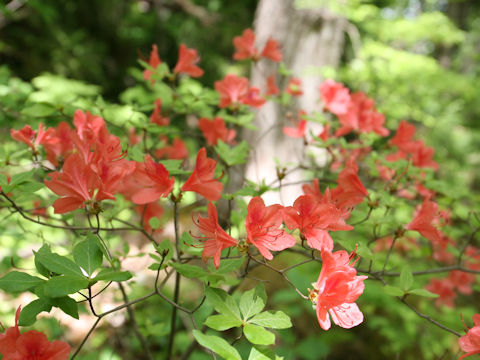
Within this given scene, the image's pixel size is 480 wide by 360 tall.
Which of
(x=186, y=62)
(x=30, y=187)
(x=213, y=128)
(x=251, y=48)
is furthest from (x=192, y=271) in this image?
(x=251, y=48)

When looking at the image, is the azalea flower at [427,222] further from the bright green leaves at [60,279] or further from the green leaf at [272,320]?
the bright green leaves at [60,279]

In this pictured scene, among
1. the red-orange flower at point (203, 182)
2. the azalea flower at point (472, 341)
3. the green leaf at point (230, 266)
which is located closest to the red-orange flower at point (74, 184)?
the red-orange flower at point (203, 182)

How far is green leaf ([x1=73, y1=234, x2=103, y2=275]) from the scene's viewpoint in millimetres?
679

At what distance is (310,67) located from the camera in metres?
2.88

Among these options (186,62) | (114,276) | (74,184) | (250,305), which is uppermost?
(186,62)

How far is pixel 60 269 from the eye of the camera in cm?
65

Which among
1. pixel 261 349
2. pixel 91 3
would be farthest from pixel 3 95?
pixel 91 3

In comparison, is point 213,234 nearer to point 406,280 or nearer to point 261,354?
point 261,354

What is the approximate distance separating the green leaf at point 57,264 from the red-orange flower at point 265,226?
35 centimetres

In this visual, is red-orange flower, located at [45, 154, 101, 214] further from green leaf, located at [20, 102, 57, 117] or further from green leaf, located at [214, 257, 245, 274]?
green leaf, located at [20, 102, 57, 117]

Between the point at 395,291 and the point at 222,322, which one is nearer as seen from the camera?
the point at 222,322

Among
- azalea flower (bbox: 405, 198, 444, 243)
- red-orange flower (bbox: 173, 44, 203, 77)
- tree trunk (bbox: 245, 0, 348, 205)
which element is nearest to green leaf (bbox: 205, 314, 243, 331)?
azalea flower (bbox: 405, 198, 444, 243)

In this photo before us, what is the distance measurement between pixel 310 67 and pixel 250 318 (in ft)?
8.37

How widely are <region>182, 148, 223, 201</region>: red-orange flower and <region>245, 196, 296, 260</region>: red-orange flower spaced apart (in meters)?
0.09
